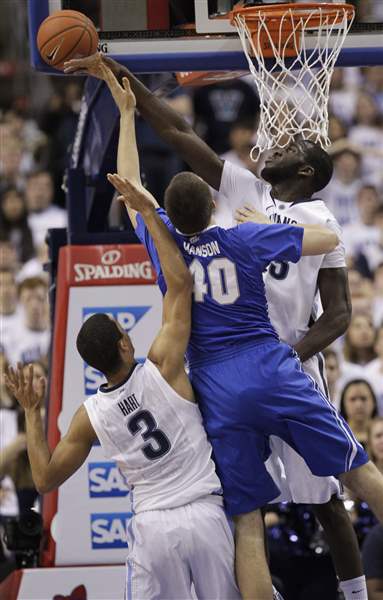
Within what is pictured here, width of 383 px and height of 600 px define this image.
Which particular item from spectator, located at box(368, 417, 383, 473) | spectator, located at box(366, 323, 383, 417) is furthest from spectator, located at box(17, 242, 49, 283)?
spectator, located at box(368, 417, 383, 473)

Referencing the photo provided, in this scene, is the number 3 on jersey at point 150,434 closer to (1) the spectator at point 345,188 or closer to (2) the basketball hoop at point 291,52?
(2) the basketball hoop at point 291,52

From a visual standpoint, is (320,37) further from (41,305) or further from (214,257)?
(41,305)

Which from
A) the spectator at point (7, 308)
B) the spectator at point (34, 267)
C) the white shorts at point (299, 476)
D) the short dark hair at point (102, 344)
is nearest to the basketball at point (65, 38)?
the short dark hair at point (102, 344)

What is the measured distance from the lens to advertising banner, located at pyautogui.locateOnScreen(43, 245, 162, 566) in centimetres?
778

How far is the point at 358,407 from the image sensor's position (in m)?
9.16

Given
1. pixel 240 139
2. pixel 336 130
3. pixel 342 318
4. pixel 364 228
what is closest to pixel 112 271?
pixel 342 318

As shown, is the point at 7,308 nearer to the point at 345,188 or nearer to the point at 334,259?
the point at 345,188

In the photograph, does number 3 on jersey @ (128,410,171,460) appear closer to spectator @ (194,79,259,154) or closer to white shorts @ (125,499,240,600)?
white shorts @ (125,499,240,600)

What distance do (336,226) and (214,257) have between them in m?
0.78

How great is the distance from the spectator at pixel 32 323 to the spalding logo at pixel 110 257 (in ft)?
10.0

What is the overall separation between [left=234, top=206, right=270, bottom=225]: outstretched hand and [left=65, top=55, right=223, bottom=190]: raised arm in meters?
0.51

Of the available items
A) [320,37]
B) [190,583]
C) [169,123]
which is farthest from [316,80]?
[190,583]

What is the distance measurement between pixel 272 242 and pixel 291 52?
129 cm

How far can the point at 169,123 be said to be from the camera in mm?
6664
